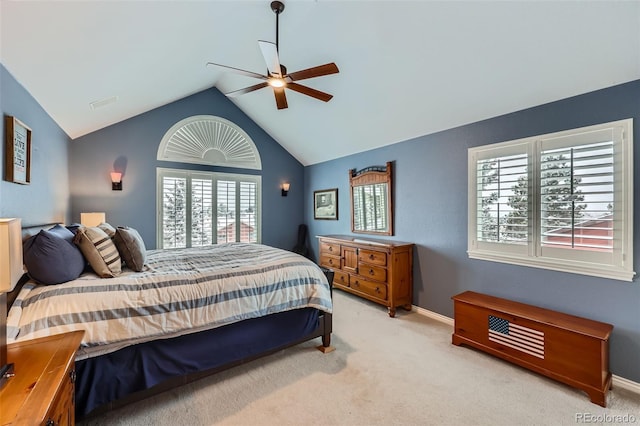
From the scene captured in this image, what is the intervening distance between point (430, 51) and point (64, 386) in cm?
349

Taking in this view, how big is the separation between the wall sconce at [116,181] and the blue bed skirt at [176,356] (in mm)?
3340

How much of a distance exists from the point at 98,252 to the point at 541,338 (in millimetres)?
3626

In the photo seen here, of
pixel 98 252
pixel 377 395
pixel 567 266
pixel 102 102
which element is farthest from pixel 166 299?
pixel 567 266

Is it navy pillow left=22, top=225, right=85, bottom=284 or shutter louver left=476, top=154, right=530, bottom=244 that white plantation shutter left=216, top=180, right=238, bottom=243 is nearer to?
navy pillow left=22, top=225, right=85, bottom=284

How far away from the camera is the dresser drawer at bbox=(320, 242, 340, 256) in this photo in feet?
14.9

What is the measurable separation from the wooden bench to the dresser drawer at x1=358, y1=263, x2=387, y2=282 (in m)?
1.01

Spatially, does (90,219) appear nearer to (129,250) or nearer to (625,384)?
(129,250)

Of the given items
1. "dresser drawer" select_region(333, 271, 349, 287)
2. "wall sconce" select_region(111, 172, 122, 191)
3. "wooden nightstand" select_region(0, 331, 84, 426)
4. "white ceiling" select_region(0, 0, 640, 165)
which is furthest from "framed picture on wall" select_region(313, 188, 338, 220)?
"wooden nightstand" select_region(0, 331, 84, 426)

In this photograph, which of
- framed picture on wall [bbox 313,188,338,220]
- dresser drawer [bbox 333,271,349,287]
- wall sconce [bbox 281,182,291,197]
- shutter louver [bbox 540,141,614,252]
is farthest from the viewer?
wall sconce [bbox 281,182,291,197]

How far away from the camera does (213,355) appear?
2.15m

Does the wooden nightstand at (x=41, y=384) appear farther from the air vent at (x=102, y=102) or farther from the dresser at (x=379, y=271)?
the dresser at (x=379, y=271)

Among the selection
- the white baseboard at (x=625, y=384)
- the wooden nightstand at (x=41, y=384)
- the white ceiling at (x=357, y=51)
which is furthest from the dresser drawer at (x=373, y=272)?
the wooden nightstand at (x=41, y=384)

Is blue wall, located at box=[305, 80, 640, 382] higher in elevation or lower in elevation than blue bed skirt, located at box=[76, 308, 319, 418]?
higher

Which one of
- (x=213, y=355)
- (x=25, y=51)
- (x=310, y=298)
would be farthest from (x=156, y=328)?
(x=25, y=51)
